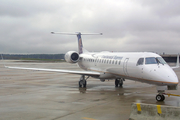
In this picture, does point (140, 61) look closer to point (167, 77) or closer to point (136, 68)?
point (136, 68)

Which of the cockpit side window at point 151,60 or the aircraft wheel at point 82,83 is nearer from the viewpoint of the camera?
the cockpit side window at point 151,60

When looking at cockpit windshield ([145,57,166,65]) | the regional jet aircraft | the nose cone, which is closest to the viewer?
the nose cone

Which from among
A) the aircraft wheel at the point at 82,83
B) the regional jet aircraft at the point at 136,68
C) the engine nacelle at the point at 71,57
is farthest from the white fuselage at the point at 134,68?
the engine nacelle at the point at 71,57

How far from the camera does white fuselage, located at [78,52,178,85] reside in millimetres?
11820

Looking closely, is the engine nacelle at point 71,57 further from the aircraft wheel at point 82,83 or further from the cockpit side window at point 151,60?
the cockpit side window at point 151,60

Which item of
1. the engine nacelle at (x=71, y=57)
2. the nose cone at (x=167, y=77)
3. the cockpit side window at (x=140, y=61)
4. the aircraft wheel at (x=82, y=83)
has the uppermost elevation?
the engine nacelle at (x=71, y=57)

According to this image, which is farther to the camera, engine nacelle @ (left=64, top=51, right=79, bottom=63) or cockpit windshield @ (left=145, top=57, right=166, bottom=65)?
engine nacelle @ (left=64, top=51, right=79, bottom=63)

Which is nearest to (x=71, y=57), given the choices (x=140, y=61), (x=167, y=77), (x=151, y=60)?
(x=140, y=61)

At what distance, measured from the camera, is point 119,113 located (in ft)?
30.5

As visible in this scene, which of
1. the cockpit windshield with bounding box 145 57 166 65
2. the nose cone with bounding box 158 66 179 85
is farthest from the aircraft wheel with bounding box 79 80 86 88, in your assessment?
the nose cone with bounding box 158 66 179 85

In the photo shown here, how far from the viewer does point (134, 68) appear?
1390cm

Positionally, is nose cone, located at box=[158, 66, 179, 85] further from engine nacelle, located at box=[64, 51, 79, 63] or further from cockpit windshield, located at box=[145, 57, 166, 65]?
engine nacelle, located at box=[64, 51, 79, 63]

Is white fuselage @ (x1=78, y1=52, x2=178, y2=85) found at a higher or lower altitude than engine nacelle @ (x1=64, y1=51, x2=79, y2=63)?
lower

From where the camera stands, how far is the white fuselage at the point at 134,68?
11820 millimetres
